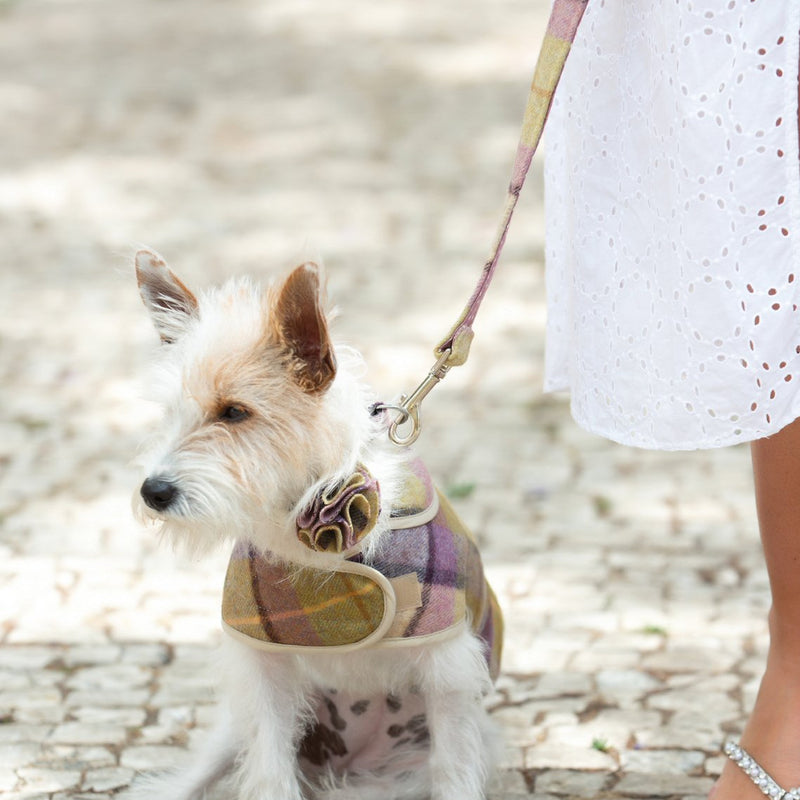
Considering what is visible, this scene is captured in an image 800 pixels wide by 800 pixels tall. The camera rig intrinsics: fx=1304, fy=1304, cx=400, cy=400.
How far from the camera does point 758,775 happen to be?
2912mm

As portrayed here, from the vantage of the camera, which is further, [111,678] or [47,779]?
[111,678]

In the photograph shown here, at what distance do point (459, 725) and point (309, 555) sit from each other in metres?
0.56

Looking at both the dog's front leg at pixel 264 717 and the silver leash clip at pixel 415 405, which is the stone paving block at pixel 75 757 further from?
the silver leash clip at pixel 415 405

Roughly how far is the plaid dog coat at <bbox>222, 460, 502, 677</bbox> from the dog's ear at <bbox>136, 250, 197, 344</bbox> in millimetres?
482

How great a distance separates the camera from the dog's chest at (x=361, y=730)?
3008mm

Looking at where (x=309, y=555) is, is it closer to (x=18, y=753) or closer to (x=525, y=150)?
(x=525, y=150)

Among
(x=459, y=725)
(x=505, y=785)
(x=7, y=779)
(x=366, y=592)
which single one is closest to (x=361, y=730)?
(x=459, y=725)

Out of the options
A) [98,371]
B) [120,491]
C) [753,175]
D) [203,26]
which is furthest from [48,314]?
[203,26]

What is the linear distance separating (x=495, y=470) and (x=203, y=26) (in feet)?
27.3

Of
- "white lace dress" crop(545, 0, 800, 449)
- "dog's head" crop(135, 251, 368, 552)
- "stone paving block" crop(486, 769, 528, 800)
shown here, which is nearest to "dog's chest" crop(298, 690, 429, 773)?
"stone paving block" crop(486, 769, 528, 800)

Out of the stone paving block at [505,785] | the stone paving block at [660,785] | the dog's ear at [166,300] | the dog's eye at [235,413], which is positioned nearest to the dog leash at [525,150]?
the dog's eye at [235,413]

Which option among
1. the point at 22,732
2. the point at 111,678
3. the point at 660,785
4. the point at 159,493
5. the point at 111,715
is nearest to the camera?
the point at 159,493

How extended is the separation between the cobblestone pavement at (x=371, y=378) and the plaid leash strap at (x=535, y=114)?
0.40 metres

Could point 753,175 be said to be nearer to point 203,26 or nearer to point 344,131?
point 344,131
